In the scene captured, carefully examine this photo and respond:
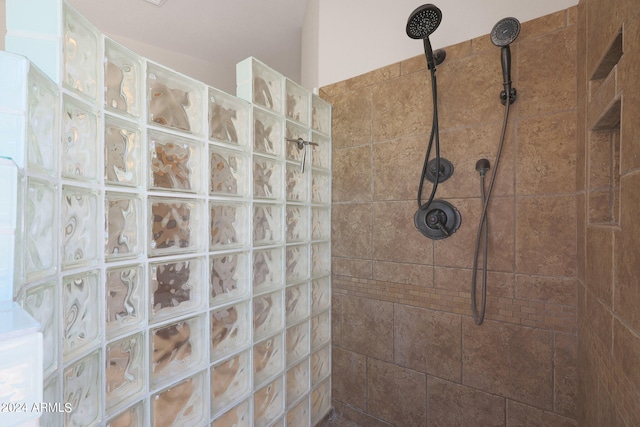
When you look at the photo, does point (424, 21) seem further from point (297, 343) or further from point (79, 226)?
point (297, 343)

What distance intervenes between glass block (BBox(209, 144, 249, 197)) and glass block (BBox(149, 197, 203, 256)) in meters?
0.11

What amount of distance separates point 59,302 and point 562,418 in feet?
5.43

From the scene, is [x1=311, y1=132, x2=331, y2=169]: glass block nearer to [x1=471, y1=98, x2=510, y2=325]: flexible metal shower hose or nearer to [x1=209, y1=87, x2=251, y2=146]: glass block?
[x1=209, y1=87, x2=251, y2=146]: glass block

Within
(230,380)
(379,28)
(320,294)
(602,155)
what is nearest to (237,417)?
(230,380)

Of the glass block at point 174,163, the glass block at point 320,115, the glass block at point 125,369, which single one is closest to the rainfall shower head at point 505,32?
the glass block at point 320,115

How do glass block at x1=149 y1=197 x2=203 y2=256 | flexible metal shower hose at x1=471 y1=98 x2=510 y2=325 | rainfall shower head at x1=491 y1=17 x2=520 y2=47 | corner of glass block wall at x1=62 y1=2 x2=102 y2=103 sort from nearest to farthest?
corner of glass block wall at x1=62 y1=2 x2=102 y2=103
glass block at x1=149 y1=197 x2=203 y2=256
rainfall shower head at x1=491 y1=17 x2=520 y2=47
flexible metal shower hose at x1=471 y1=98 x2=510 y2=325

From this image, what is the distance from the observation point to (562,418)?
1.10 m

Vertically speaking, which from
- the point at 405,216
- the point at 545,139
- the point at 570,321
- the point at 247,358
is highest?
the point at 545,139

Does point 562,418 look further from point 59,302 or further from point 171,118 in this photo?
point 171,118

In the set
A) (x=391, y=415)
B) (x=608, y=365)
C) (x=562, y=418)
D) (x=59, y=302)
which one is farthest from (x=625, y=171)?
(x=391, y=415)

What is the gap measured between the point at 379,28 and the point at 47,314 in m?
1.71

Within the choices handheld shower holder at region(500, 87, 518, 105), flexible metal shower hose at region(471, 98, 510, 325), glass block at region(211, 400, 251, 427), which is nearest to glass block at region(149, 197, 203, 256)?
glass block at region(211, 400, 251, 427)

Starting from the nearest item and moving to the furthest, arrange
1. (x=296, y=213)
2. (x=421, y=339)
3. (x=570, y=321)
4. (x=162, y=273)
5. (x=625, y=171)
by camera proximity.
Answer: (x=625, y=171) < (x=162, y=273) < (x=570, y=321) < (x=421, y=339) < (x=296, y=213)

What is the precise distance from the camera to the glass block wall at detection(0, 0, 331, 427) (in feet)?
2.23
